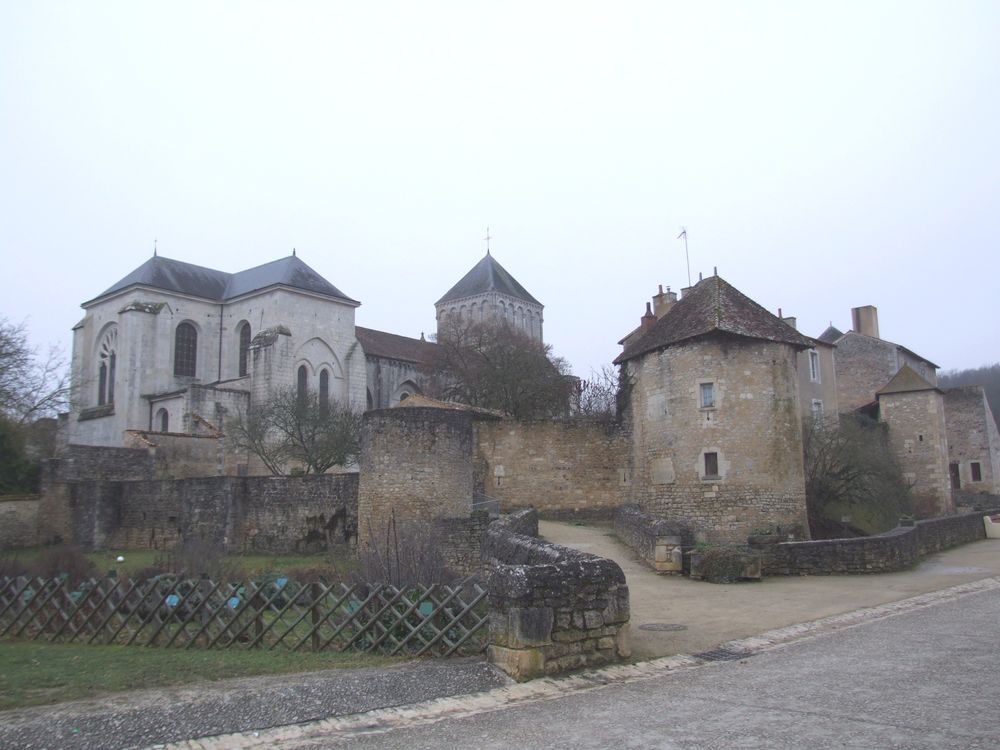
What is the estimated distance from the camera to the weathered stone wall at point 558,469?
28.9 metres

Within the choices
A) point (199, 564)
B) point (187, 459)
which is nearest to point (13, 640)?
point (199, 564)

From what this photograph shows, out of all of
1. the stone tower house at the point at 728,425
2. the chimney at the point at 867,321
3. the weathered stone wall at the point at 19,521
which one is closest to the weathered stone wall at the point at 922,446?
the chimney at the point at 867,321

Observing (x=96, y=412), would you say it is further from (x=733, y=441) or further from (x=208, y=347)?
(x=733, y=441)

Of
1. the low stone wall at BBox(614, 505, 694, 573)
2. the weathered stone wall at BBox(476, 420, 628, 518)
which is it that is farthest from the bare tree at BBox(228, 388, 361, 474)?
the low stone wall at BBox(614, 505, 694, 573)

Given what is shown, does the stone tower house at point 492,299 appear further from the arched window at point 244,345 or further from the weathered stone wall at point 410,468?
the weathered stone wall at point 410,468

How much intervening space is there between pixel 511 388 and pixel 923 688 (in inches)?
1434

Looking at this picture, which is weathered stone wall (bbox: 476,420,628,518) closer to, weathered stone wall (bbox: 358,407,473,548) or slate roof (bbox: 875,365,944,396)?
weathered stone wall (bbox: 358,407,473,548)

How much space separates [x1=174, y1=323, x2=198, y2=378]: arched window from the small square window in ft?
132

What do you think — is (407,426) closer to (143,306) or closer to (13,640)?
(13,640)

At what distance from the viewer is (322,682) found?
26.9 ft

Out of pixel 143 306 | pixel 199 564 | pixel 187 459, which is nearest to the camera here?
pixel 199 564

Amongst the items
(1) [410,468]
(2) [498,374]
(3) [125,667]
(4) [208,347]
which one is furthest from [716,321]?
(4) [208,347]

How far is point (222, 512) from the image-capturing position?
27.1m

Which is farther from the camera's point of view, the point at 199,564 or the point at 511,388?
the point at 511,388
